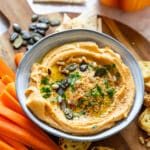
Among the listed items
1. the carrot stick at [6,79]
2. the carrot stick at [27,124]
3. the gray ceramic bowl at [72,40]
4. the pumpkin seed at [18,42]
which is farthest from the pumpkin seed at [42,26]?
the carrot stick at [27,124]

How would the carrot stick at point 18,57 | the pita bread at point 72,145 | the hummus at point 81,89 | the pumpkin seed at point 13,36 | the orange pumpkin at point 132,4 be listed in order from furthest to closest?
the orange pumpkin at point 132,4, the pumpkin seed at point 13,36, the carrot stick at point 18,57, the pita bread at point 72,145, the hummus at point 81,89

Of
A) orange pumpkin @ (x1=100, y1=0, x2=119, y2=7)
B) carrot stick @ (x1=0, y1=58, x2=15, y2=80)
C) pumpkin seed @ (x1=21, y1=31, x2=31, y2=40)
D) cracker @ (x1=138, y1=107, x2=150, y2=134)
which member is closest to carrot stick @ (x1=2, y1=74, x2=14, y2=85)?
carrot stick @ (x1=0, y1=58, x2=15, y2=80)

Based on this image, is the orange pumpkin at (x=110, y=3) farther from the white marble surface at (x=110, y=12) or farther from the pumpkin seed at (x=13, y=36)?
the pumpkin seed at (x=13, y=36)

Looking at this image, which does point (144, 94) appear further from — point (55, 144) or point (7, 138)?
point (7, 138)

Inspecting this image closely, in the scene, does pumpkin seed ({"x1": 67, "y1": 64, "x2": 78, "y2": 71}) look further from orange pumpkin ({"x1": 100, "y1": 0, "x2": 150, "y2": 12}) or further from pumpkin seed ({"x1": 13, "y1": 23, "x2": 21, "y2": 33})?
orange pumpkin ({"x1": 100, "y1": 0, "x2": 150, "y2": 12})

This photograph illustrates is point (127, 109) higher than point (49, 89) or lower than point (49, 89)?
lower

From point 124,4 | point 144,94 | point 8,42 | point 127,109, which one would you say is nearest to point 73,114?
point 127,109
